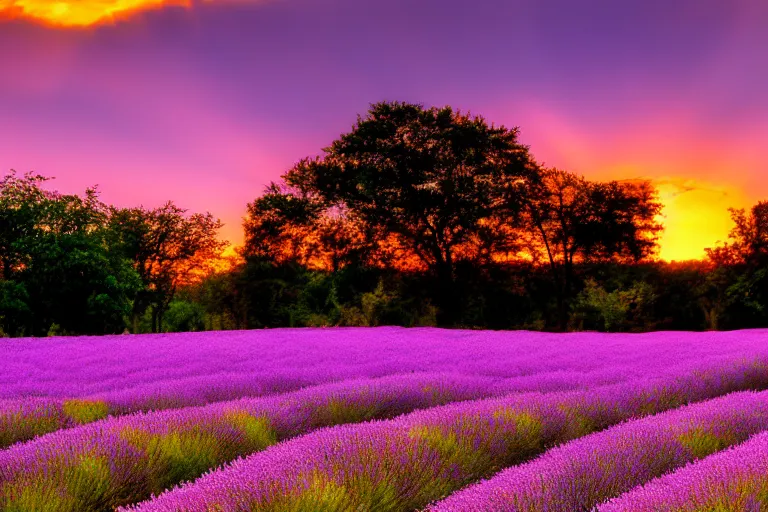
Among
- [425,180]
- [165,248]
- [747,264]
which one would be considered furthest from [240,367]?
[165,248]

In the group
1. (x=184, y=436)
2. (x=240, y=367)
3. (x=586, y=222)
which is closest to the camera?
(x=184, y=436)

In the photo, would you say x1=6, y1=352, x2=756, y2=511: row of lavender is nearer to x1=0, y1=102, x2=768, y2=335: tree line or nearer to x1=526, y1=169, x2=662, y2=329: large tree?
x1=0, y1=102, x2=768, y2=335: tree line

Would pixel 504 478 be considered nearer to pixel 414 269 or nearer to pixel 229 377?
pixel 229 377

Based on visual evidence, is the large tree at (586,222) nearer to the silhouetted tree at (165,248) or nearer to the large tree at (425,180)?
the large tree at (425,180)

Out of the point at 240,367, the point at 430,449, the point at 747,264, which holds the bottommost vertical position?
the point at 240,367

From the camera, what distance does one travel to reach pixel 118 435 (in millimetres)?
3979

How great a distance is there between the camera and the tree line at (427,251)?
26125 millimetres

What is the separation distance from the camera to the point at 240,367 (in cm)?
852

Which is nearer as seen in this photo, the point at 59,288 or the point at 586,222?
the point at 59,288

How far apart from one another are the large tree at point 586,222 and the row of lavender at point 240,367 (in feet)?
62.3

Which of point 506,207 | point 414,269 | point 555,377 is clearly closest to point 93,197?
point 414,269

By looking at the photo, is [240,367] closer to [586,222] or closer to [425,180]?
[425,180]

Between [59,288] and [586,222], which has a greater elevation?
[586,222]

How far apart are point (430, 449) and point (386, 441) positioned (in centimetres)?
29
